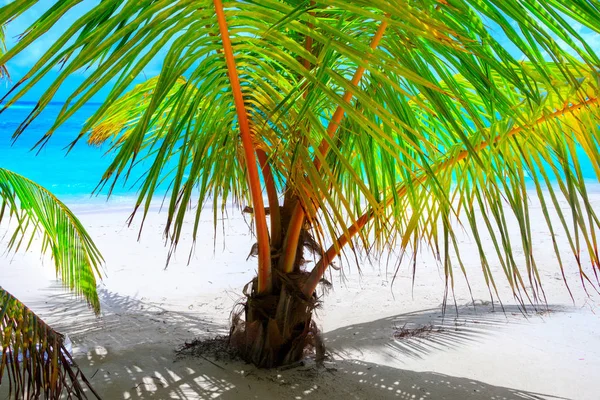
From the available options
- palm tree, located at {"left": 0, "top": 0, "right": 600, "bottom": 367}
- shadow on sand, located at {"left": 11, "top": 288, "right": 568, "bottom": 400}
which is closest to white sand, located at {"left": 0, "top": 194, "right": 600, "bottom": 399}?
shadow on sand, located at {"left": 11, "top": 288, "right": 568, "bottom": 400}

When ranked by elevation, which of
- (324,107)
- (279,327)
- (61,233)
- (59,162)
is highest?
(59,162)

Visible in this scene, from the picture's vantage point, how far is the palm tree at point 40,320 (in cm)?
85

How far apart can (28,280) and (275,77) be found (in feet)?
7.55

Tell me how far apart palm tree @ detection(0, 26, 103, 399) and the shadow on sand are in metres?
0.12

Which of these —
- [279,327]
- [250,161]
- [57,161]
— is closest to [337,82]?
[250,161]

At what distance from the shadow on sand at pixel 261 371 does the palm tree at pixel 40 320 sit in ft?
0.40

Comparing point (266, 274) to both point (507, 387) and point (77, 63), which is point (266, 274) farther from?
point (77, 63)

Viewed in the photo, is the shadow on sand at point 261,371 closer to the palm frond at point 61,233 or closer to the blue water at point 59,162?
the palm frond at point 61,233

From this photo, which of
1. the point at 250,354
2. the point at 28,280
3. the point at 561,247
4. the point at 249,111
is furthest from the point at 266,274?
the point at 561,247

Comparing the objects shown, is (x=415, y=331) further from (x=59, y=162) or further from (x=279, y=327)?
(x=59, y=162)

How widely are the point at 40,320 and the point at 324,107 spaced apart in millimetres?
750

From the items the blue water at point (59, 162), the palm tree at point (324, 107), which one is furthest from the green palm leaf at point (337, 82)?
the blue water at point (59, 162)

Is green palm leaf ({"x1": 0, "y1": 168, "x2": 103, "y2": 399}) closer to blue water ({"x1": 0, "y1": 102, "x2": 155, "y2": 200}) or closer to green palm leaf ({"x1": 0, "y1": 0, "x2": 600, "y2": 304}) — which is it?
green palm leaf ({"x1": 0, "y1": 0, "x2": 600, "y2": 304})

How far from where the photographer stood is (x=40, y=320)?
929mm
